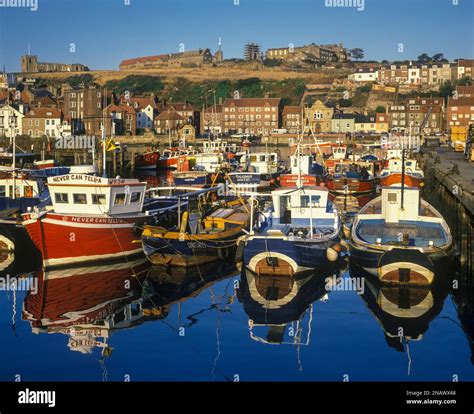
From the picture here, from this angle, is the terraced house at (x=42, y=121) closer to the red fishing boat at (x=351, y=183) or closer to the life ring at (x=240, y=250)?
the red fishing boat at (x=351, y=183)

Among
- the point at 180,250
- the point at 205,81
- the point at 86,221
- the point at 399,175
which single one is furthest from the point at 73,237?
the point at 205,81

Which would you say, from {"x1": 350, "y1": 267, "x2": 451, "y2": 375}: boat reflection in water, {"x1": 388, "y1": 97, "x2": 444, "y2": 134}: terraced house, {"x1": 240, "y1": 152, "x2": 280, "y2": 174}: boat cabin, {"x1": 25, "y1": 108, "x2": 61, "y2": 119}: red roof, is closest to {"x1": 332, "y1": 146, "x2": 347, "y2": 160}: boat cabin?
{"x1": 240, "y1": 152, "x2": 280, "y2": 174}: boat cabin

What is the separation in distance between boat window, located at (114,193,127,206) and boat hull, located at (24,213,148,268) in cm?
76

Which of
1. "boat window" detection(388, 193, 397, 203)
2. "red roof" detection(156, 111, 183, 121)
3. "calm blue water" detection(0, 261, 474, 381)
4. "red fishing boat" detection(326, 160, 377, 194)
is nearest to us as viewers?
"calm blue water" detection(0, 261, 474, 381)

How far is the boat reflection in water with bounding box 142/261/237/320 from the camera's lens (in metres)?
19.6

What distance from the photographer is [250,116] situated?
116m

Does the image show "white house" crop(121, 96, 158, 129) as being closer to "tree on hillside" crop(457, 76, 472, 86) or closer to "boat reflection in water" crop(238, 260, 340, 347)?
"tree on hillside" crop(457, 76, 472, 86)

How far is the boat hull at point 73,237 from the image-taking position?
76.0ft

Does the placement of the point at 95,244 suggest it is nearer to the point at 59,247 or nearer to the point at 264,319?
the point at 59,247

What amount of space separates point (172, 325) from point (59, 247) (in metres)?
7.03

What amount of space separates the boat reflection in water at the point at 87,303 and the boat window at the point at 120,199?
6.43 feet

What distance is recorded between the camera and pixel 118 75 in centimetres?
17762

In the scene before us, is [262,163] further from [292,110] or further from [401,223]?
[292,110]
